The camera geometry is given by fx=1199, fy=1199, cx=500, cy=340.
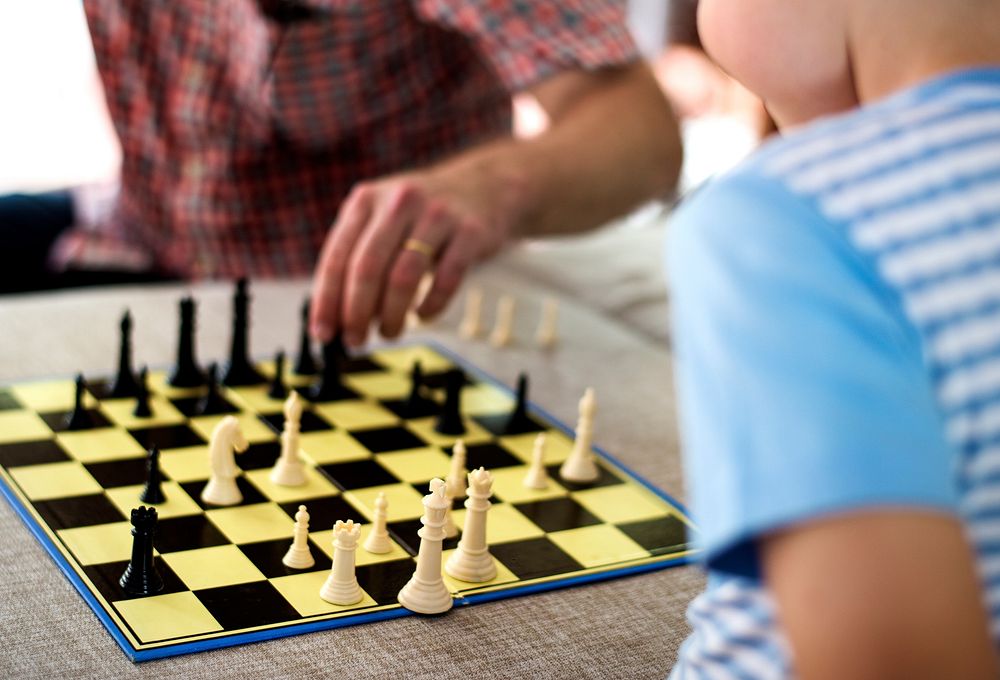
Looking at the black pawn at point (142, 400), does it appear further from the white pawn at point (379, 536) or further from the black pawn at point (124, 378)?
the white pawn at point (379, 536)

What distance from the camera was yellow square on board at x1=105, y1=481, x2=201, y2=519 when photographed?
1115mm

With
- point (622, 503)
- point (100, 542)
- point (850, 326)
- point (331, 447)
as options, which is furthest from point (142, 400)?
point (850, 326)

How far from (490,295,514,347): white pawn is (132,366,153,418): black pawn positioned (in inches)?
20.8

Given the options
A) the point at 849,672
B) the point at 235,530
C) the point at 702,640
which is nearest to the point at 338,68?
the point at 235,530

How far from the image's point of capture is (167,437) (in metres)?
1.30

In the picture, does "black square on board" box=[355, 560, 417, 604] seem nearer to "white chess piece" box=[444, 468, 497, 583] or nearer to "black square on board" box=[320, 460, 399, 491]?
"white chess piece" box=[444, 468, 497, 583]

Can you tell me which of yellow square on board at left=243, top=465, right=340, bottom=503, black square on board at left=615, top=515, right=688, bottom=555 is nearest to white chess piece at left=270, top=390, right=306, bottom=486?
yellow square on board at left=243, top=465, right=340, bottom=503

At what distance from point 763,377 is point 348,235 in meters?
1.09

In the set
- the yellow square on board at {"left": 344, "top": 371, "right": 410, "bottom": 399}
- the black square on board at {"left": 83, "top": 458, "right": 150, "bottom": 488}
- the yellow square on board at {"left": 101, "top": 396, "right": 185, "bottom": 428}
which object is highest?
the yellow square on board at {"left": 344, "top": 371, "right": 410, "bottom": 399}

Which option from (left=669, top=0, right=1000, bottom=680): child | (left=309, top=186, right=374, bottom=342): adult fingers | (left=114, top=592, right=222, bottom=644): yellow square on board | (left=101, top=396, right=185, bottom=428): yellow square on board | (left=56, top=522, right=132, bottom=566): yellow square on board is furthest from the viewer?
(left=309, top=186, right=374, bottom=342): adult fingers

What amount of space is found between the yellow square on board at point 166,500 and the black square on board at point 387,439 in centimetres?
23

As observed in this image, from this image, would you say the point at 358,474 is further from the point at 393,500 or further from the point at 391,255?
the point at 391,255

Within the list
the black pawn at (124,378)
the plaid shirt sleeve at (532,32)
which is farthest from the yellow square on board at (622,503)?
the plaid shirt sleeve at (532,32)

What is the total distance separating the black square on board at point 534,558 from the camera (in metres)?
1.07
